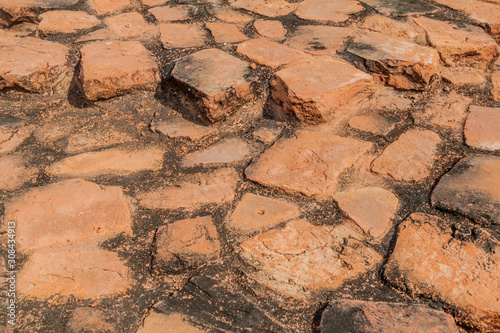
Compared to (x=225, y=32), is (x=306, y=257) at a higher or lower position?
lower

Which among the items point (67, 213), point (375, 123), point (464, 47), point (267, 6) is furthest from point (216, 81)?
point (464, 47)

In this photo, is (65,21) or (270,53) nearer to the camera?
(270,53)

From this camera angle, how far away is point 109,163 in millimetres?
1879

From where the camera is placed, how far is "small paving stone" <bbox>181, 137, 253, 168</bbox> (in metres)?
1.88

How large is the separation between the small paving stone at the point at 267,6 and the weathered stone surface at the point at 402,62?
0.73 meters

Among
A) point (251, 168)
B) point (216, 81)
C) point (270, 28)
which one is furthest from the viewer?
point (270, 28)

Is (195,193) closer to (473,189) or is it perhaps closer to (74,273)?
(74,273)

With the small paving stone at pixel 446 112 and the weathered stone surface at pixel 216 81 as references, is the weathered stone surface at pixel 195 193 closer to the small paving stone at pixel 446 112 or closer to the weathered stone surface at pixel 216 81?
the weathered stone surface at pixel 216 81

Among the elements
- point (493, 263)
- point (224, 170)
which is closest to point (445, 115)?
point (493, 263)

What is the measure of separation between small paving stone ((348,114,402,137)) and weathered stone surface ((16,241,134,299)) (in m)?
1.22

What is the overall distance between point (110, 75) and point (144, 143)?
433 millimetres

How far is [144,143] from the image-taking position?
2.01 meters

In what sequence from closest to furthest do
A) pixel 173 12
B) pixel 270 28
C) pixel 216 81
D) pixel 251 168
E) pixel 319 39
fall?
pixel 251 168 → pixel 216 81 → pixel 319 39 → pixel 270 28 → pixel 173 12

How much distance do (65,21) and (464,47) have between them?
7.87 feet
